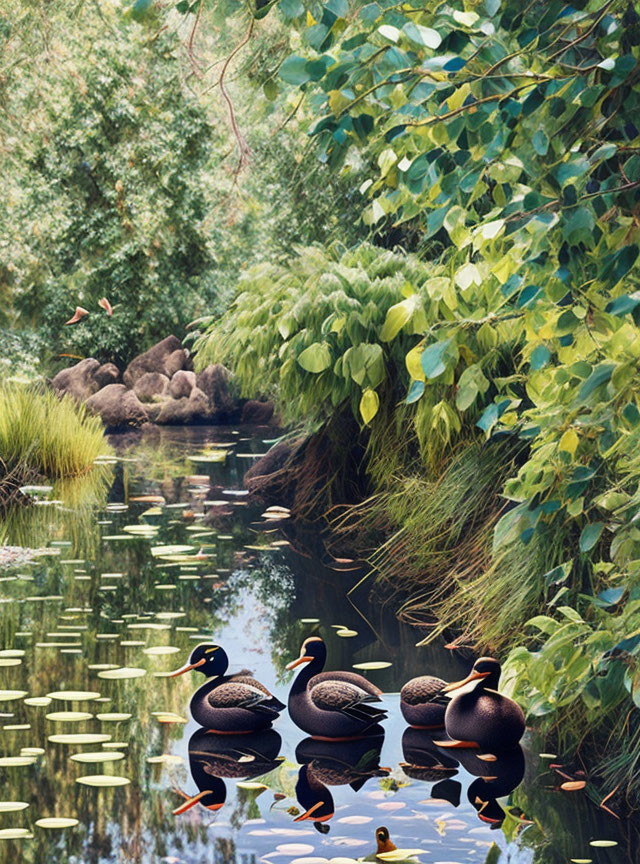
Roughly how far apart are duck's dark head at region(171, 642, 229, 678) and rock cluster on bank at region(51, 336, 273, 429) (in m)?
15.2

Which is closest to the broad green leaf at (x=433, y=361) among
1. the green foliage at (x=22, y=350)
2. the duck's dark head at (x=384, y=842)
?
the duck's dark head at (x=384, y=842)

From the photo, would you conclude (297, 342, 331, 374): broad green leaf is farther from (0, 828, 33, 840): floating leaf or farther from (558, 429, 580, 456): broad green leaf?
(0, 828, 33, 840): floating leaf

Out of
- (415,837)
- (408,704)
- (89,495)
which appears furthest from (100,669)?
(89,495)

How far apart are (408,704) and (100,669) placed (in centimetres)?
150

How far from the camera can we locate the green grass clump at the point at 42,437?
442 inches

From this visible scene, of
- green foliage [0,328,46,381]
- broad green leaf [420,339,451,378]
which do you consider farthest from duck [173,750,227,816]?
green foliage [0,328,46,381]

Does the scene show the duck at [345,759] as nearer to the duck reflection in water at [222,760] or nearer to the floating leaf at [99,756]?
the duck reflection in water at [222,760]

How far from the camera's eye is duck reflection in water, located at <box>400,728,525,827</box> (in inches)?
157

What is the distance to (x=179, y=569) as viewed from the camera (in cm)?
781

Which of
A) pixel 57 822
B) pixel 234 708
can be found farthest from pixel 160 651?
pixel 57 822

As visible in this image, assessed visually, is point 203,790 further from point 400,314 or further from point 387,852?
point 400,314

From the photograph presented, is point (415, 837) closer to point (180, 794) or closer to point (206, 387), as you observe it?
point (180, 794)

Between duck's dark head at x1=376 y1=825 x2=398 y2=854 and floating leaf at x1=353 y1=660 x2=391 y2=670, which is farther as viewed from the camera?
floating leaf at x1=353 y1=660 x2=391 y2=670

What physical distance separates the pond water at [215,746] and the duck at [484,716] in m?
0.09
